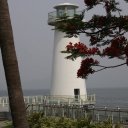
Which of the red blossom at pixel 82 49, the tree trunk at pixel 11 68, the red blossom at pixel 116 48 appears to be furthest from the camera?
the tree trunk at pixel 11 68

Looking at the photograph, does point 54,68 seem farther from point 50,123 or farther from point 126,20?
point 126,20

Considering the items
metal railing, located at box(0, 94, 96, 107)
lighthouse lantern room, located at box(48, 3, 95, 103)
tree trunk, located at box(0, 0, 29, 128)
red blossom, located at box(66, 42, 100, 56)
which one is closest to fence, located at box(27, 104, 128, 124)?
metal railing, located at box(0, 94, 96, 107)

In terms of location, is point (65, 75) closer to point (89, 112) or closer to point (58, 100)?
point (58, 100)

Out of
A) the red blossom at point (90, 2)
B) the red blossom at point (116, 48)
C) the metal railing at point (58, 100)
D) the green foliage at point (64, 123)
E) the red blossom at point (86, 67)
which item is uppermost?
the red blossom at point (90, 2)

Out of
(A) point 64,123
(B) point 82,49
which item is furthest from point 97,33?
(A) point 64,123

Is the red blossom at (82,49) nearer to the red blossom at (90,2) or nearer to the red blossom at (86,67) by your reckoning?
the red blossom at (86,67)

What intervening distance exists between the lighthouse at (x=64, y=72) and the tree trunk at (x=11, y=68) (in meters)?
25.4

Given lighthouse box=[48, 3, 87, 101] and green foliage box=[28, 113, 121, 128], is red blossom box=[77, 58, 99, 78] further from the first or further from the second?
lighthouse box=[48, 3, 87, 101]

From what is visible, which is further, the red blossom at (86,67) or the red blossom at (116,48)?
the red blossom at (86,67)

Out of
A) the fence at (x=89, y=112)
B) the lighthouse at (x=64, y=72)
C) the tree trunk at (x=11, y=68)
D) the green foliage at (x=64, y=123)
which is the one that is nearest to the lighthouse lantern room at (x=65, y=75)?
A: the lighthouse at (x=64, y=72)

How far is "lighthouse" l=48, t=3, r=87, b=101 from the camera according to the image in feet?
111

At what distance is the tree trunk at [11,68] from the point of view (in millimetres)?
8023

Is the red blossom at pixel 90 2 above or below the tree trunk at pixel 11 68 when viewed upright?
above

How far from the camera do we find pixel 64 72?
3397 cm
